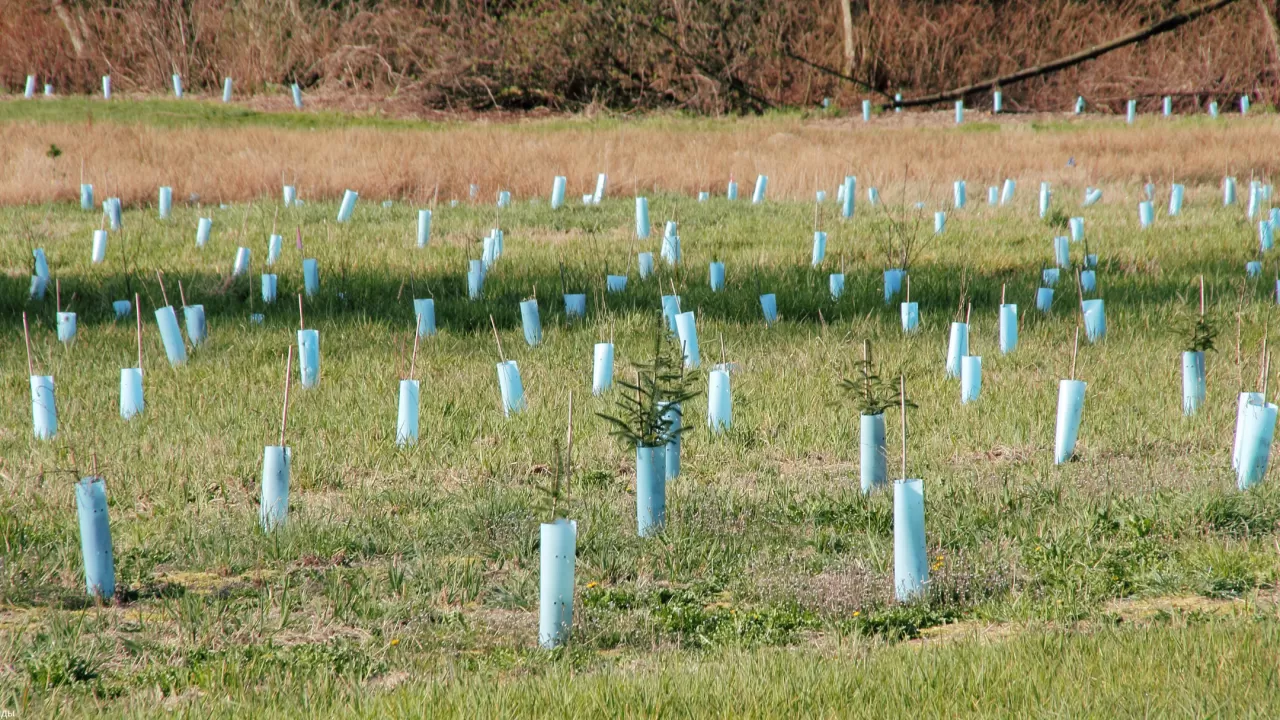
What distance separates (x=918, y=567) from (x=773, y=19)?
1106 inches

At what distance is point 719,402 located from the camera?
567cm

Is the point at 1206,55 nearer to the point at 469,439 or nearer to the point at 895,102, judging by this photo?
the point at 895,102

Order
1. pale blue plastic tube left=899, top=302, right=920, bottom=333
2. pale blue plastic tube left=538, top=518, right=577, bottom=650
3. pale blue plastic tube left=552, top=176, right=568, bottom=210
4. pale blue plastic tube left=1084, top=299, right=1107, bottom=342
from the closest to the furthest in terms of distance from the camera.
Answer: pale blue plastic tube left=538, top=518, right=577, bottom=650 < pale blue plastic tube left=1084, top=299, right=1107, bottom=342 < pale blue plastic tube left=899, top=302, right=920, bottom=333 < pale blue plastic tube left=552, top=176, right=568, bottom=210

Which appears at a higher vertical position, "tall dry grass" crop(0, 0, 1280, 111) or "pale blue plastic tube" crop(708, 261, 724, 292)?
"tall dry grass" crop(0, 0, 1280, 111)

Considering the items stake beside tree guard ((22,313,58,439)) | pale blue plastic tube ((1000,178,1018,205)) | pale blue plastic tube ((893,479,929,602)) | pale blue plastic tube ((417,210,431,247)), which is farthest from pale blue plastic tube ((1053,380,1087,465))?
pale blue plastic tube ((1000,178,1018,205))

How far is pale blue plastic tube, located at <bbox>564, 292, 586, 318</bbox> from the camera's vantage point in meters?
7.89

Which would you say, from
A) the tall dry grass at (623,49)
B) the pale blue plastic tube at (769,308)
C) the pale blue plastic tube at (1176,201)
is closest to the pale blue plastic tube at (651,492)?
the pale blue plastic tube at (769,308)

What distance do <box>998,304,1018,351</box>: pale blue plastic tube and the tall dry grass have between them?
22191 millimetres

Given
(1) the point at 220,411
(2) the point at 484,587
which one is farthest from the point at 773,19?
(2) the point at 484,587

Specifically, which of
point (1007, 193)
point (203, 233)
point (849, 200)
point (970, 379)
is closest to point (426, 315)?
point (970, 379)

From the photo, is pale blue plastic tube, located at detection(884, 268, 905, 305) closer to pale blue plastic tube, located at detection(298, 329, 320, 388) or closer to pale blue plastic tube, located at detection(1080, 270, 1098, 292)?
pale blue plastic tube, located at detection(1080, 270, 1098, 292)

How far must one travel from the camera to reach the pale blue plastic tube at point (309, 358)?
6398mm

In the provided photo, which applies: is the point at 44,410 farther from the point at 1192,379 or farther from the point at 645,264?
the point at 1192,379

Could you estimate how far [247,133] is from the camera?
19234mm
